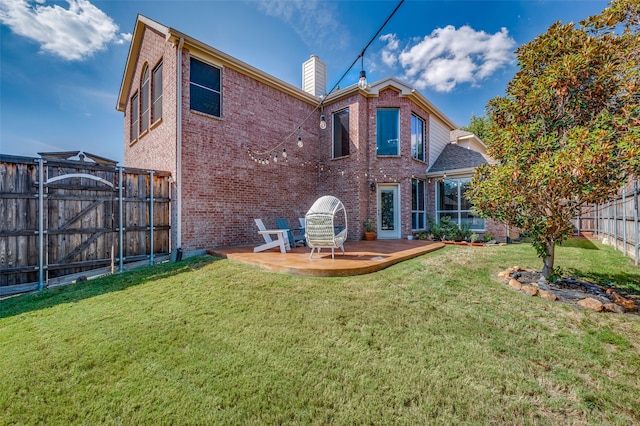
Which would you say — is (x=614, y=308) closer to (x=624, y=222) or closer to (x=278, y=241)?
(x=624, y=222)

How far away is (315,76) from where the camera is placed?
39.9ft

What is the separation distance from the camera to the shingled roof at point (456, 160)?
39.4 feet

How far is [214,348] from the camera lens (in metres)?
2.92

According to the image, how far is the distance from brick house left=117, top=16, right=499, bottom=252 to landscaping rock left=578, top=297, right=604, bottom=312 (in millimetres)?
7052

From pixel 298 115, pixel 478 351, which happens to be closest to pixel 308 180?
→ pixel 298 115

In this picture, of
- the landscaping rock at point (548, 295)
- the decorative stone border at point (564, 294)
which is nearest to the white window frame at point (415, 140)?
the decorative stone border at point (564, 294)

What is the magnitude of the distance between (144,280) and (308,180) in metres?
7.43

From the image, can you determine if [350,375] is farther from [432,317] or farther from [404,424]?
[432,317]

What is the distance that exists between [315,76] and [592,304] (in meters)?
12.1

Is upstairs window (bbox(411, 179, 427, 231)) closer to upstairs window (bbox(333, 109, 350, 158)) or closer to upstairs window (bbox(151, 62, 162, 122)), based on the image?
upstairs window (bbox(333, 109, 350, 158))

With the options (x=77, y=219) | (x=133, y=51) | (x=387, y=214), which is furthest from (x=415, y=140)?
(x=133, y=51)

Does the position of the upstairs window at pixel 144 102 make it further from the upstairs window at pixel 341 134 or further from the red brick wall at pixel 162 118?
the upstairs window at pixel 341 134

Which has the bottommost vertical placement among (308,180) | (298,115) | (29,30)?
(308,180)

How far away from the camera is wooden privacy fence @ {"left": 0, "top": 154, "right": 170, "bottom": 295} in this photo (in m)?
5.32
